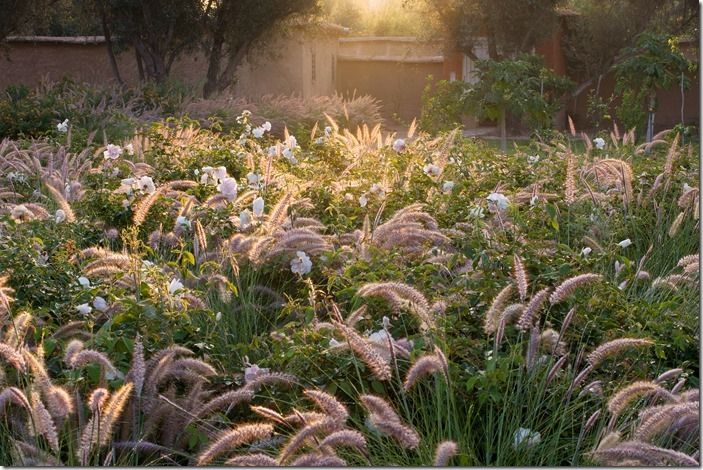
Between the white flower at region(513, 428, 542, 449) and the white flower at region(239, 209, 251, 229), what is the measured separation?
1.93 meters

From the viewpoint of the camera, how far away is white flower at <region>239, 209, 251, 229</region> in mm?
4180

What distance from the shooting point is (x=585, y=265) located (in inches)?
136

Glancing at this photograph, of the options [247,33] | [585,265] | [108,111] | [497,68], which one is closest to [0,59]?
[247,33]

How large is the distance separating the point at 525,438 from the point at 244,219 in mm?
1950

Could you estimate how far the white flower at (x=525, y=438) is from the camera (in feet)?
8.41

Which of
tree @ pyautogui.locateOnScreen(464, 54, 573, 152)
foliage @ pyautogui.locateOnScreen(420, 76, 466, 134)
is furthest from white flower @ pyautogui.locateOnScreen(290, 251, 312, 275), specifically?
foliage @ pyautogui.locateOnScreen(420, 76, 466, 134)

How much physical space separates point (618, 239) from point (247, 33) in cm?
1446

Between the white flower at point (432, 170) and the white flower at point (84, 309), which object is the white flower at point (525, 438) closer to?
the white flower at point (84, 309)

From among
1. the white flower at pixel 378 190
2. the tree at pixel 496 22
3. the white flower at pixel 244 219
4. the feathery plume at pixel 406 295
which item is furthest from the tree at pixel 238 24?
the feathery plume at pixel 406 295

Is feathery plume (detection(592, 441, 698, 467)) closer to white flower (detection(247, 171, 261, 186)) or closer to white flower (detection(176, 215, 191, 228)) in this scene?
white flower (detection(176, 215, 191, 228))

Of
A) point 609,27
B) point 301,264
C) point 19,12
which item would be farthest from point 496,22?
point 301,264

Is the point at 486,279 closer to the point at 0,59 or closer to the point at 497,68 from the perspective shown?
the point at 497,68

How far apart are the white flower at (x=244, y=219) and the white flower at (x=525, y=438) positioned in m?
1.93

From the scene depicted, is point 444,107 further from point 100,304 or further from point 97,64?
point 97,64
